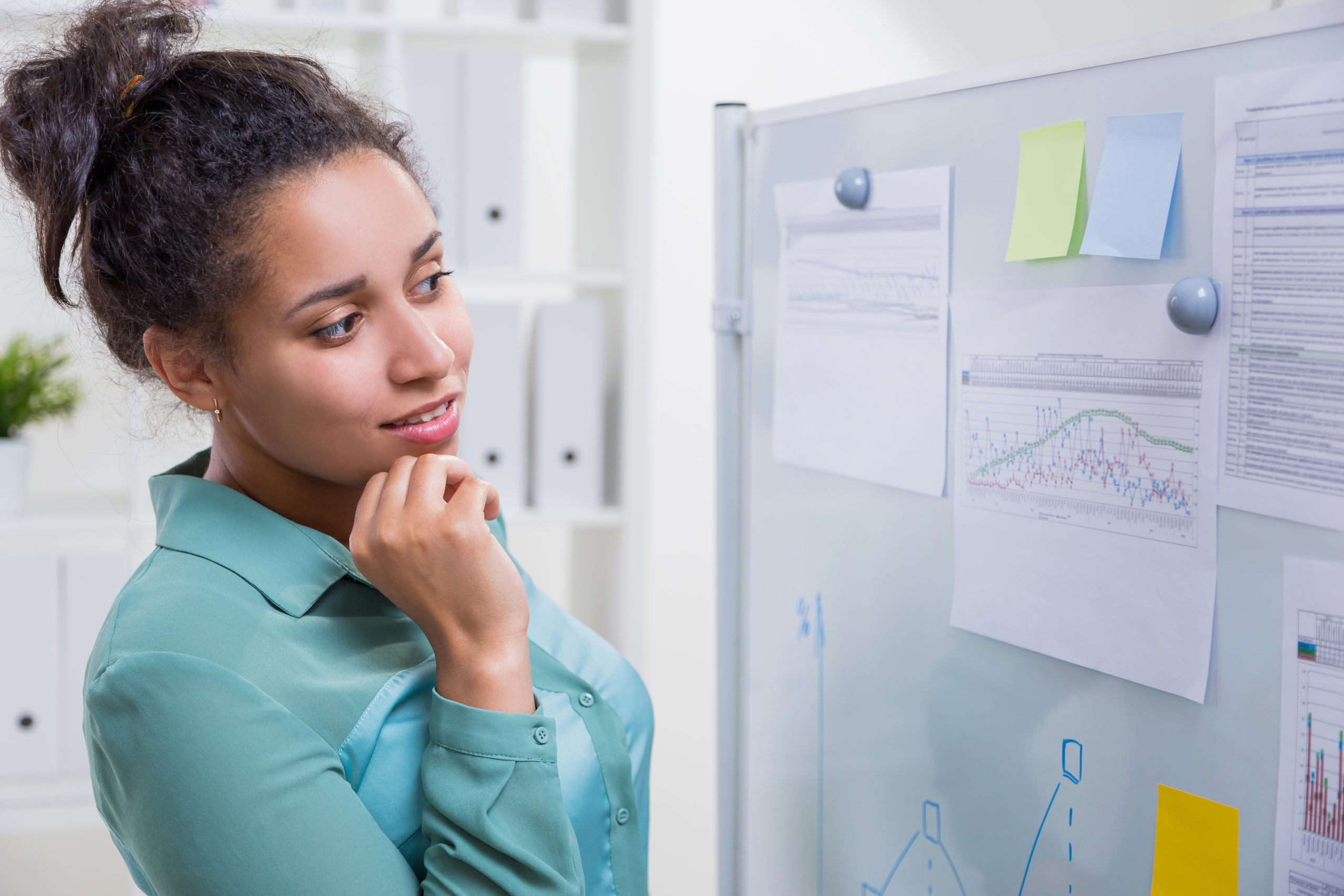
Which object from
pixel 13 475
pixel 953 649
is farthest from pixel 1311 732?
pixel 13 475

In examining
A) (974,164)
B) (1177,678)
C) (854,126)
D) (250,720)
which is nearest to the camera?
(250,720)

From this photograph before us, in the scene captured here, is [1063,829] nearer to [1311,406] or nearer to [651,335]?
[1311,406]

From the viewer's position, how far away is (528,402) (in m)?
1.84

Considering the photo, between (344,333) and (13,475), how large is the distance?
124 centimetres

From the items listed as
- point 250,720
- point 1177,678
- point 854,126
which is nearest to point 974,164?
point 854,126

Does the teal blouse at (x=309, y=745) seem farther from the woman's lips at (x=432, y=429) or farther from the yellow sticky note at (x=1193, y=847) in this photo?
the yellow sticky note at (x=1193, y=847)

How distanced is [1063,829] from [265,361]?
2.31 ft

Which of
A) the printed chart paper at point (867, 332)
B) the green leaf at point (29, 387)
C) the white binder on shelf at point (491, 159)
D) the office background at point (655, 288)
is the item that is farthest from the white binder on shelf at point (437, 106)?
the printed chart paper at point (867, 332)

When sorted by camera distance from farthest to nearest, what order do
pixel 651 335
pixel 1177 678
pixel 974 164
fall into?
pixel 651 335
pixel 974 164
pixel 1177 678

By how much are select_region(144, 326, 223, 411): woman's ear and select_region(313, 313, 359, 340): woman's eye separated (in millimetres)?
98

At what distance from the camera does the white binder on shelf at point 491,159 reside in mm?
1682

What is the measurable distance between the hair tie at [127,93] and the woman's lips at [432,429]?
11.0 inches

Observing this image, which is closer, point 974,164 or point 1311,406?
point 1311,406

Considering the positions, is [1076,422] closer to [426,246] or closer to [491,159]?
[426,246]
